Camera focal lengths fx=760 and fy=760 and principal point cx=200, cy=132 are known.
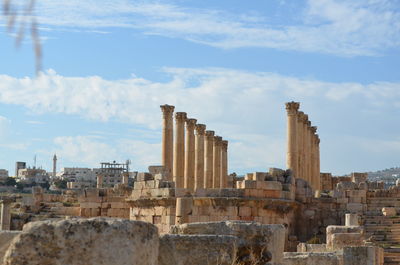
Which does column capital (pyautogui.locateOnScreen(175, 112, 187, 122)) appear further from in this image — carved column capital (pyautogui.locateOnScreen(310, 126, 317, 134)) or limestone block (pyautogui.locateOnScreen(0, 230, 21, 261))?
limestone block (pyautogui.locateOnScreen(0, 230, 21, 261))

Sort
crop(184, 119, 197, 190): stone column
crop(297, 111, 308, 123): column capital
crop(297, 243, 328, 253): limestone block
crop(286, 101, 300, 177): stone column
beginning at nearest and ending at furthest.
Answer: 1. crop(297, 243, 328, 253): limestone block
2. crop(286, 101, 300, 177): stone column
3. crop(184, 119, 197, 190): stone column
4. crop(297, 111, 308, 123): column capital

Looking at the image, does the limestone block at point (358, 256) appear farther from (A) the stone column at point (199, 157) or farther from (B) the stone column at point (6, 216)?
(A) the stone column at point (199, 157)

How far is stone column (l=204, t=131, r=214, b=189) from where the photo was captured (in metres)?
39.2

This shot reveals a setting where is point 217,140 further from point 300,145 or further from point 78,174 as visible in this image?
point 78,174

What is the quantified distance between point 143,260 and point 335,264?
9.54m

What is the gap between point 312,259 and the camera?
43.7 ft

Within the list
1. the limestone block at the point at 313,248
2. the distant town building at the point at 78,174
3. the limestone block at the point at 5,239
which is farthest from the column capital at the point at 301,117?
the distant town building at the point at 78,174

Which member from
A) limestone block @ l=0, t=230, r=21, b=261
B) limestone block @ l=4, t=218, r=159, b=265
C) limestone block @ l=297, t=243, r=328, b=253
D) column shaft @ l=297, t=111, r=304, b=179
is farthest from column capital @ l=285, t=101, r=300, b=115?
limestone block @ l=4, t=218, r=159, b=265

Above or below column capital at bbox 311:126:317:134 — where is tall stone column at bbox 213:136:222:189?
below

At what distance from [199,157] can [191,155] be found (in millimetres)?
781

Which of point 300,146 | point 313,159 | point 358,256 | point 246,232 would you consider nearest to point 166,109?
point 300,146

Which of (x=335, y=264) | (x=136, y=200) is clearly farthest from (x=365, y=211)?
(x=335, y=264)

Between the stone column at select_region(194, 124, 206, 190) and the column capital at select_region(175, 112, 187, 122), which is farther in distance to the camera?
the stone column at select_region(194, 124, 206, 190)

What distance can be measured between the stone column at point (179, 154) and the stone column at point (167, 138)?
860 millimetres
